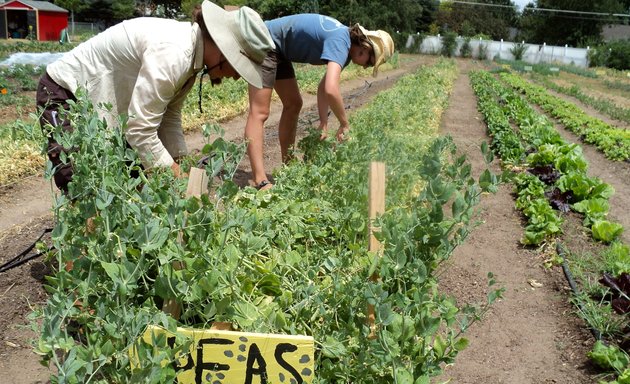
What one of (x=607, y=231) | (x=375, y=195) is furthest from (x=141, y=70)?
(x=607, y=231)

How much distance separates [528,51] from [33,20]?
37.2m

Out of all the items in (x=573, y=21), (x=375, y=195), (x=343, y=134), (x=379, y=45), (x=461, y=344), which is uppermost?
(x=379, y=45)

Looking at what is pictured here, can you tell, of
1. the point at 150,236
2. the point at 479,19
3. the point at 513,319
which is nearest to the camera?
the point at 150,236

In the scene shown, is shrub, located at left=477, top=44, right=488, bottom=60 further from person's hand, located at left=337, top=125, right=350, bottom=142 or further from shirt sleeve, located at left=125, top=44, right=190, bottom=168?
shirt sleeve, located at left=125, top=44, right=190, bottom=168

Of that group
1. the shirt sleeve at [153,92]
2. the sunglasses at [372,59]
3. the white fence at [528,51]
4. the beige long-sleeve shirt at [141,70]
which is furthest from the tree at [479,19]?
the shirt sleeve at [153,92]

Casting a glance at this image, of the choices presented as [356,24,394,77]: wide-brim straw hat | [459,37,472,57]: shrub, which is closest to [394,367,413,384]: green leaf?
[356,24,394,77]: wide-brim straw hat

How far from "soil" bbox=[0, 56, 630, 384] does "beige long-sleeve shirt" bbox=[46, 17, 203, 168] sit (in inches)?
32.9

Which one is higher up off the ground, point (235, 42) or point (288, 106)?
point (235, 42)

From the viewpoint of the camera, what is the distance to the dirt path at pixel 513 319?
3123 millimetres

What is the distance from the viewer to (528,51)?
164 feet

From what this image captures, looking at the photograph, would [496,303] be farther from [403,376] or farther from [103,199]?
[103,199]

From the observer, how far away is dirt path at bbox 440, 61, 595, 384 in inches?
123

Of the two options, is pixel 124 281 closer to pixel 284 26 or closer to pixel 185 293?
pixel 185 293

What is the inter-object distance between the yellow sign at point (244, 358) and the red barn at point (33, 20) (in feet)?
124
